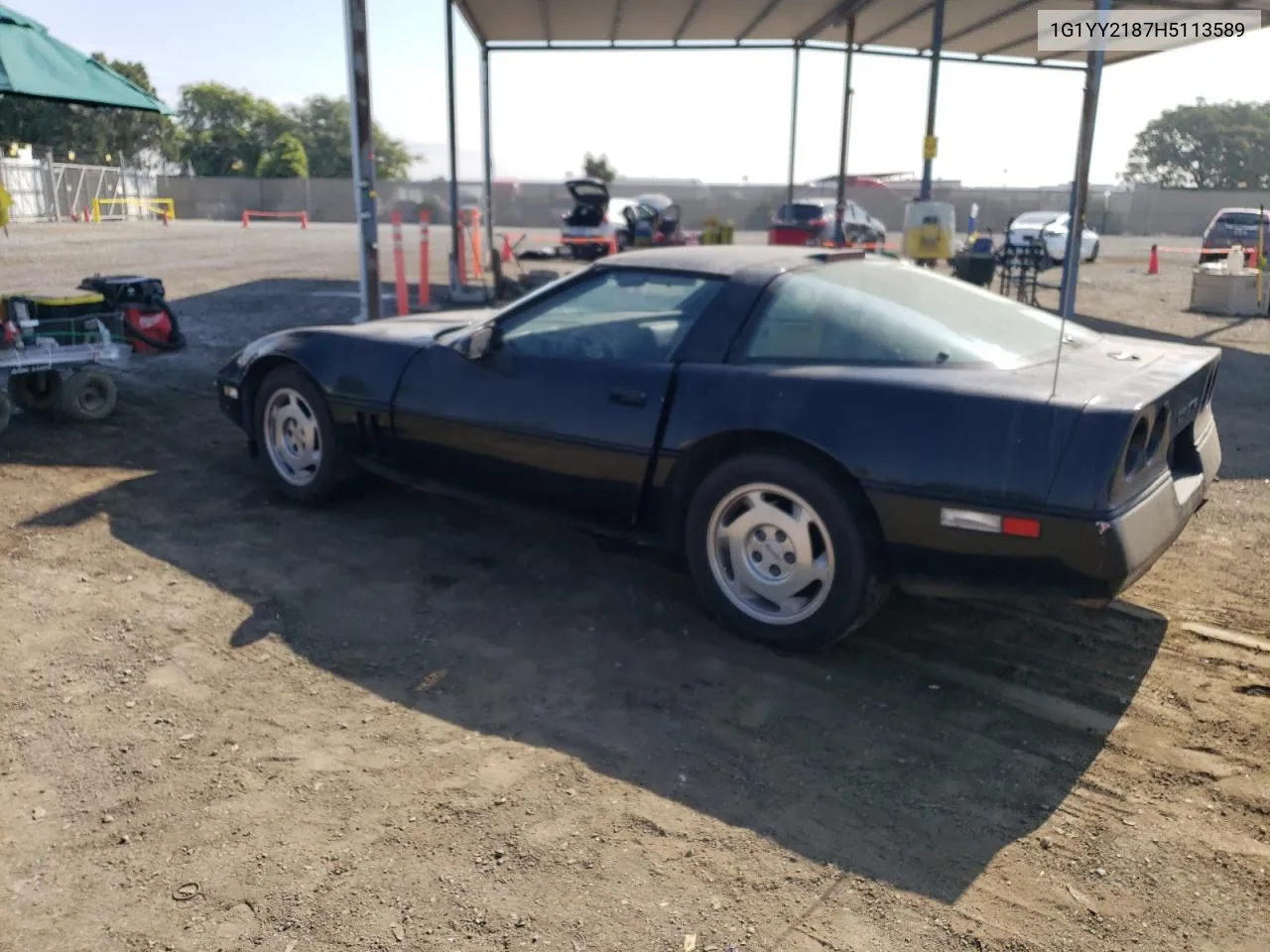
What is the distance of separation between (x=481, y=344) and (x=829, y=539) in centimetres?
176

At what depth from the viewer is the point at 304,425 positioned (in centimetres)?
498

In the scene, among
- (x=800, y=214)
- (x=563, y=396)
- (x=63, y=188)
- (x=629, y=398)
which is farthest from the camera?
(x=63, y=188)

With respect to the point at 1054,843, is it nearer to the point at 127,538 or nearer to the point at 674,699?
the point at 674,699

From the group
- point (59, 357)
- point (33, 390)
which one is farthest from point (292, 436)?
point (33, 390)

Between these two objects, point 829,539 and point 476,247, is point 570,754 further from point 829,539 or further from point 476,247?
point 476,247

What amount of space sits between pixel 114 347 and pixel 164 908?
489 cm

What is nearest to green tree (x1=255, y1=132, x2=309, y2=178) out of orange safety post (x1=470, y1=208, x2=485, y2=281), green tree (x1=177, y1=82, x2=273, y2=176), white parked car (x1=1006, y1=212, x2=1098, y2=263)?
green tree (x1=177, y1=82, x2=273, y2=176)

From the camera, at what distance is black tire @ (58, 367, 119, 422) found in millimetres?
6273

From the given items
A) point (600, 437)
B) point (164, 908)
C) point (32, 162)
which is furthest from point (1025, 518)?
point (32, 162)

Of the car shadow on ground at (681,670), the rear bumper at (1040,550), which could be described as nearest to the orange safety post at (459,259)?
the car shadow on ground at (681,670)

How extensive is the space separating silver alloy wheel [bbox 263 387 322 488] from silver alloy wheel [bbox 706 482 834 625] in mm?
2238

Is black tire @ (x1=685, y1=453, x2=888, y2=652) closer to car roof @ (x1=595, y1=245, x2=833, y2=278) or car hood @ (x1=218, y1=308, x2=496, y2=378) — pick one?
car roof @ (x1=595, y1=245, x2=833, y2=278)

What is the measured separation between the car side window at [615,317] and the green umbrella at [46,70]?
12.1 ft

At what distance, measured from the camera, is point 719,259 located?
4.09m
